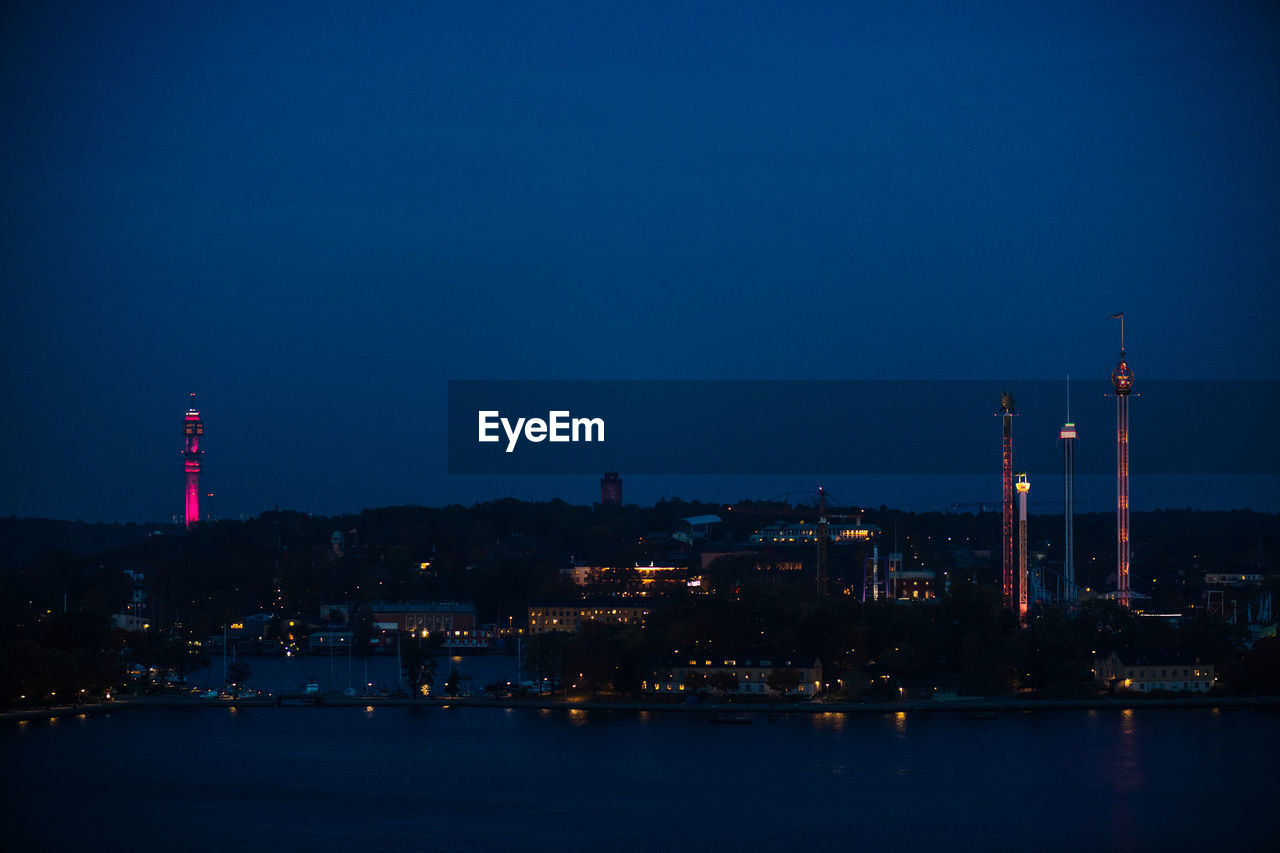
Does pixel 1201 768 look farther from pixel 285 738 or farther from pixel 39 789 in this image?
pixel 39 789

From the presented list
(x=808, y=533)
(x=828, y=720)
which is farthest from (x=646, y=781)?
(x=808, y=533)

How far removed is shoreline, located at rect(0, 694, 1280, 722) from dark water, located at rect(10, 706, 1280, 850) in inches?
10.7

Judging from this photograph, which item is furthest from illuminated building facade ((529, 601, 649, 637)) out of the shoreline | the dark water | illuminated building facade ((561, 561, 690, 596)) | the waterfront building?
the dark water

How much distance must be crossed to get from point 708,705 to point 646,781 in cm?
398

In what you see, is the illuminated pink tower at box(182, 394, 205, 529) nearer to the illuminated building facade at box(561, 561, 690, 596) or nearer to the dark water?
the illuminated building facade at box(561, 561, 690, 596)

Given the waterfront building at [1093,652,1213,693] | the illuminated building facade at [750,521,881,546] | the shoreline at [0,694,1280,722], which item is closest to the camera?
the shoreline at [0,694,1280,722]

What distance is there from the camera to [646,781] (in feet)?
40.3

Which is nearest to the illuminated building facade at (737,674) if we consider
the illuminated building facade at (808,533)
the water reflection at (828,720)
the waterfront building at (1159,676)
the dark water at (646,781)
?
the water reflection at (828,720)

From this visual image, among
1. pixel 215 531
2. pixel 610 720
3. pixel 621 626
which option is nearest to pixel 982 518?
pixel 215 531

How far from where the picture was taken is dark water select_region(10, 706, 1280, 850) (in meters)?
10.5

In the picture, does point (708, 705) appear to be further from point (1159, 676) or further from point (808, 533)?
point (808, 533)

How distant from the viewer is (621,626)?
18.8 metres

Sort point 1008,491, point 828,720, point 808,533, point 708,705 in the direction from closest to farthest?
point 828,720 → point 708,705 → point 1008,491 → point 808,533

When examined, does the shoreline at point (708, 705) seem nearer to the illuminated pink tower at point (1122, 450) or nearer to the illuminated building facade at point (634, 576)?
the illuminated pink tower at point (1122, 450)
